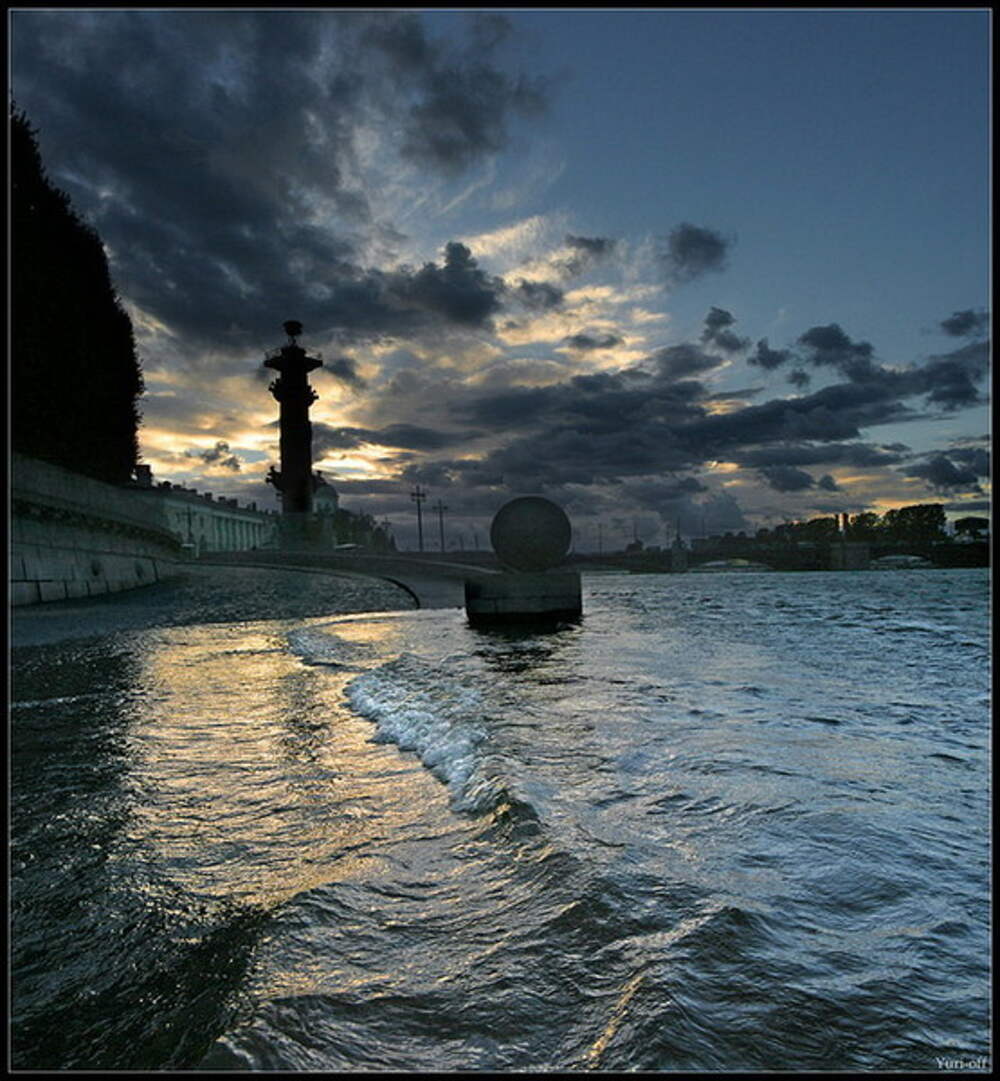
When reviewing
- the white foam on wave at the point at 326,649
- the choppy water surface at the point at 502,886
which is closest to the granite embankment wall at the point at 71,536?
the white foam on wave at the point at 326,649

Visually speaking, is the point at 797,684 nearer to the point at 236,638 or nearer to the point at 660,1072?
the point at 660,1072

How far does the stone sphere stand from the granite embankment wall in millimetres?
12359

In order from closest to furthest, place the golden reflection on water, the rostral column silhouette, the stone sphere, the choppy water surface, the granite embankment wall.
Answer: the choppy water surface < the golden reflection on water < the stone sphere < the granite embankment wall < the rostral column silhouette

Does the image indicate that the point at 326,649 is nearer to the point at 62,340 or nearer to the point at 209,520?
the point at 62,340

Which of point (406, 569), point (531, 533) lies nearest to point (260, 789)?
point (531, 533)

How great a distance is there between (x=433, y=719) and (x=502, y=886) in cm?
339

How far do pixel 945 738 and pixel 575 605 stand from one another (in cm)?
1224

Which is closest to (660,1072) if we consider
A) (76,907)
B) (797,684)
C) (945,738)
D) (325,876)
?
(325,876)

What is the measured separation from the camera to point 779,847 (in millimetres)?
3105

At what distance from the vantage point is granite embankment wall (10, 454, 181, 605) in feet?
59.3

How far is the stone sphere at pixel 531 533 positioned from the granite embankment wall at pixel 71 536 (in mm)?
12359

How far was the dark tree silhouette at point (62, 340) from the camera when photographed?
64.7 feet

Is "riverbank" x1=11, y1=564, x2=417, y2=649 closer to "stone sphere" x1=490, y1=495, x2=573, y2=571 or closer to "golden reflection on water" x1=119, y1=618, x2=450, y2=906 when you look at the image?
"stone sphere" x1=490, y1=495, x2=573, y2=571

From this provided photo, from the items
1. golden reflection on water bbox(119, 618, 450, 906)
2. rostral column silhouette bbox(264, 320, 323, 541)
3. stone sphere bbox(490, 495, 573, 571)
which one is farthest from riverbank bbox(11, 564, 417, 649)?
rostral column silhouette bbox(264, 320, 323, 541)
